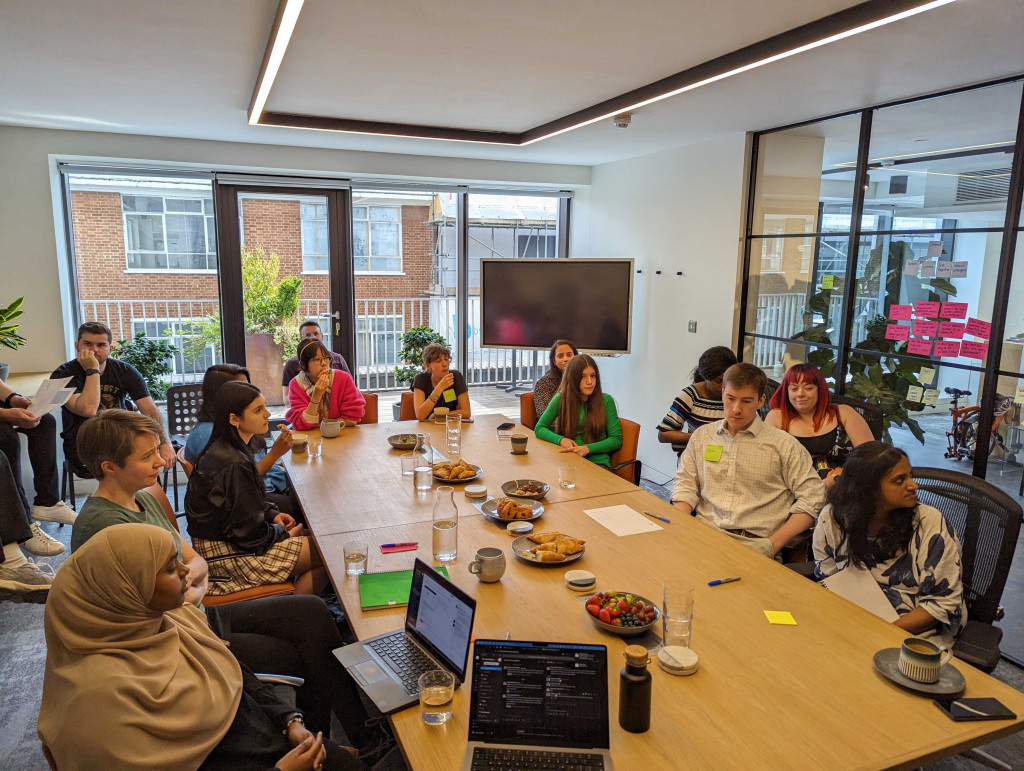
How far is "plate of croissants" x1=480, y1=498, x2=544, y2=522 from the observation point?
266 centimetres

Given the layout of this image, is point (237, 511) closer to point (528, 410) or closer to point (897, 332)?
point (528, 410)

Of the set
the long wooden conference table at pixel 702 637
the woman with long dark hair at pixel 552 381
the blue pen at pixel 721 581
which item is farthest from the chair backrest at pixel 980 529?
the woman with long dark hair at pixel 552 381

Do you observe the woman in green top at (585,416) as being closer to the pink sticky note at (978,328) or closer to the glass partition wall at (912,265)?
the glass partition wall at (912,265)

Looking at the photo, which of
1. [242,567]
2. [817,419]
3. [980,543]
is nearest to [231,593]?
[242,567]

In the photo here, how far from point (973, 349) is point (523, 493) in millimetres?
2509

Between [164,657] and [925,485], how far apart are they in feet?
8.67

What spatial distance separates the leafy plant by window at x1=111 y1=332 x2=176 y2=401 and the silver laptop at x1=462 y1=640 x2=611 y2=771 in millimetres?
4972

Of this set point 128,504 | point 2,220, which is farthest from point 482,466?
point 2,220

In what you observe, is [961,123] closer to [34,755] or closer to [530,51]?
[530,51]

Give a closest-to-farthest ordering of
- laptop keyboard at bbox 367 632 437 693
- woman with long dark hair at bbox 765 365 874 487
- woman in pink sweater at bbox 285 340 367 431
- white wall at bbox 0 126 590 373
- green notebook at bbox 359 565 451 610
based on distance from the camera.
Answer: laptop keyboard at bbox 367 632 437 693, green notebook at bbox 359 565 451 610, woman with long dark hair at bbox 765 365 874 487, woman in pink sweater at bbox 285 340 367 431, white wall at bbox 0 126 590 373

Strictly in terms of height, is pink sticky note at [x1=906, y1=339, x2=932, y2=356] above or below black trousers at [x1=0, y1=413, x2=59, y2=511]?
above

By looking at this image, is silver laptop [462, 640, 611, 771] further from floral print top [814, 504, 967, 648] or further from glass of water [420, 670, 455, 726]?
floral print top [814, 504, 967, 648]

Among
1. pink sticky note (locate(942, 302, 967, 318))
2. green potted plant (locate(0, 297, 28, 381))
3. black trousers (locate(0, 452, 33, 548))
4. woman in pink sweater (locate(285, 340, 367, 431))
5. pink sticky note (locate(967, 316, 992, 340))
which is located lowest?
black trousers (locate(0, 452, 33, 548))

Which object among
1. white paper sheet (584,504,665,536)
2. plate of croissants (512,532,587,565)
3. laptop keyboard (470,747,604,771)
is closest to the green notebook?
plate of croissants (512,532,587,565)
